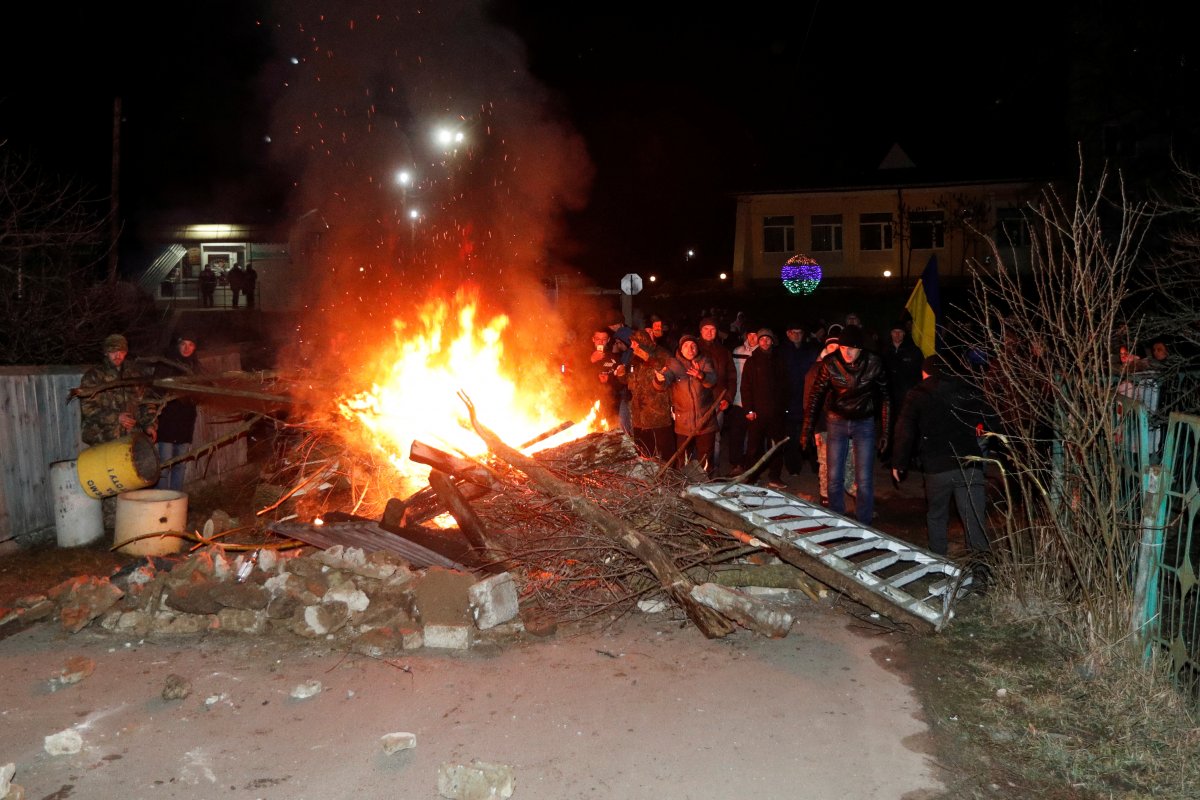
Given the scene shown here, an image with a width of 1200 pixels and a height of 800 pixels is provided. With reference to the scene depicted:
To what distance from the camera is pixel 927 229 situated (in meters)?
35.2

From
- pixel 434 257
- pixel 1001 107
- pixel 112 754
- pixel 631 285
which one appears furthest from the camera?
pixel 1001 107

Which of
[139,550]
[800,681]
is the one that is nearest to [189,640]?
[139,550]

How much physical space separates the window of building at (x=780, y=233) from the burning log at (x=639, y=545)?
31045 mm

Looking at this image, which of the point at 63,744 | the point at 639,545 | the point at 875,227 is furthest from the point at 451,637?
the point at 875,227

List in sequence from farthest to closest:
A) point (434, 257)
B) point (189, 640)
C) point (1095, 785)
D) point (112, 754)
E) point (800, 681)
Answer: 1. point (434, 257)
2. point (189, 640)
3. point (800, 681)
4. point (112, 754)
5. point (1095, 785)

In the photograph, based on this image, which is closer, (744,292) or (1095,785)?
(1095,785)

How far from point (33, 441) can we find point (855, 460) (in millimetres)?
7845

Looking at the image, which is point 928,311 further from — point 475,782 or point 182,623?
point 182,623

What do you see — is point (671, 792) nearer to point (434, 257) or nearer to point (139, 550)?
point (139, 550)

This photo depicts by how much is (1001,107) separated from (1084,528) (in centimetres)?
3868

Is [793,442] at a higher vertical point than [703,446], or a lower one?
lower

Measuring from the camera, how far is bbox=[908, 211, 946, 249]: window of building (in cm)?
3456

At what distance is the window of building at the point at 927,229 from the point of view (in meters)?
34.6

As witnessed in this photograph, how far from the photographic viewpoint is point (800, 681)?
5156 mm
